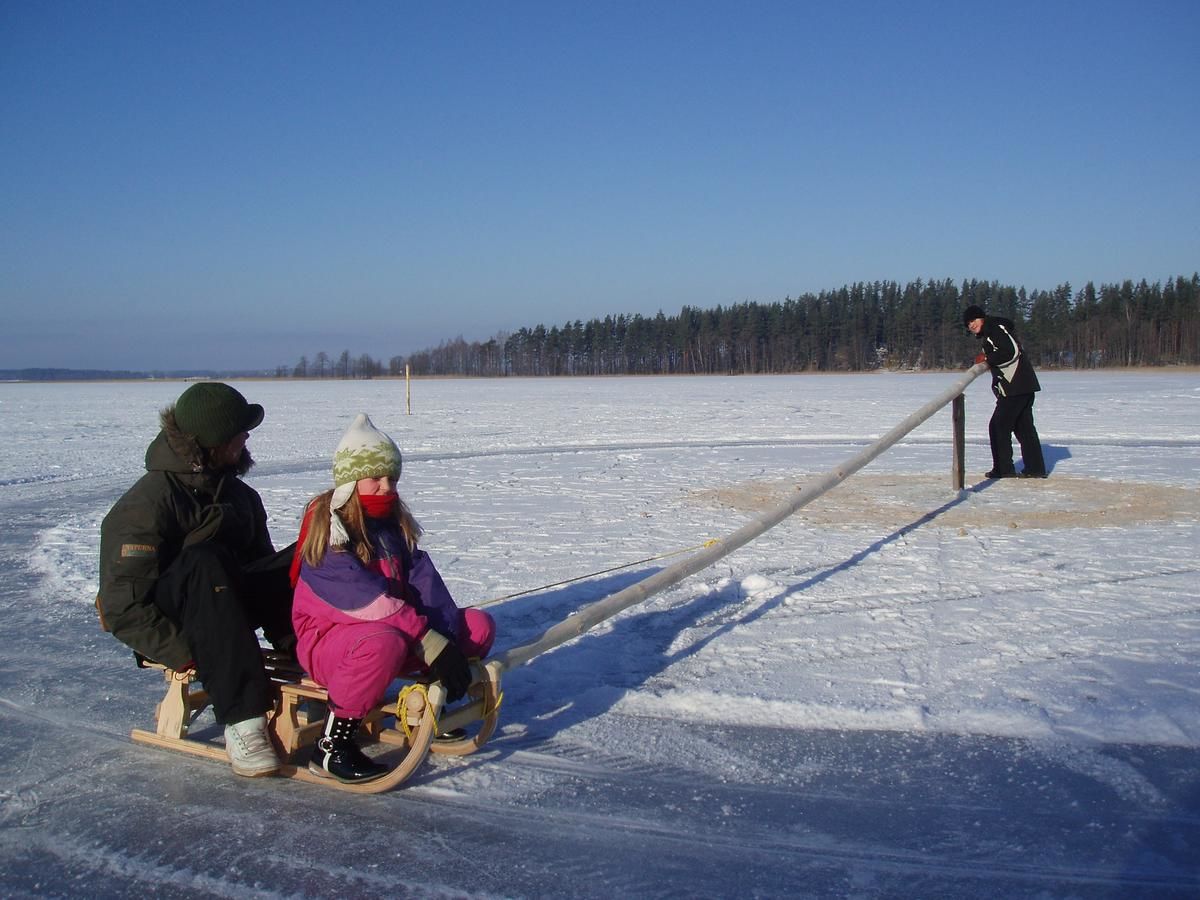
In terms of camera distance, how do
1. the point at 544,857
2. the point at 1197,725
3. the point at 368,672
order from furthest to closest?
1. the point at 1197,725
2. the point at 368,672
3. the point at 544,857

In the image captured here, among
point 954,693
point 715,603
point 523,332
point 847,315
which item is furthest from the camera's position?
point 523,332

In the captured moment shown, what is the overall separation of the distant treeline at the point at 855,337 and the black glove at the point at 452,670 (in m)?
84.2

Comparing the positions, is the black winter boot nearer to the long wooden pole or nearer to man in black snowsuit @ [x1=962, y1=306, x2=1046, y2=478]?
the long wooden pole

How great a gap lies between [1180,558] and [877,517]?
7.56 feet

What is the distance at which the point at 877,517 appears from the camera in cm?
797

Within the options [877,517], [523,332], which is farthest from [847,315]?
[877,517]

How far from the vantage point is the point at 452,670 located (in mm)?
3123

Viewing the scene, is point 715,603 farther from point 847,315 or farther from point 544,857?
point 847,315

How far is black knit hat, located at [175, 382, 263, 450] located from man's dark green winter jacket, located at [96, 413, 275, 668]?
1.8 inches

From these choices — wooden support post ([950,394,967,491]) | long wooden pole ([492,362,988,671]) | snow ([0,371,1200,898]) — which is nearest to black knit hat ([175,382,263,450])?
snow ([0,371,1200,898])

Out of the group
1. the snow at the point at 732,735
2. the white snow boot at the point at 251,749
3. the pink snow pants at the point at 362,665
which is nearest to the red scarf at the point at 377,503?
the pink snow pants at the point at 362,665

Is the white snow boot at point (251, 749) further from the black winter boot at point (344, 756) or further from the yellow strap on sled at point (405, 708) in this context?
the yellow strap on sled at point (405, 708)

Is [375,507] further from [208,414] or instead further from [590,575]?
[590,575]

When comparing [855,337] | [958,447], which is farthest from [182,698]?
[855,337]
